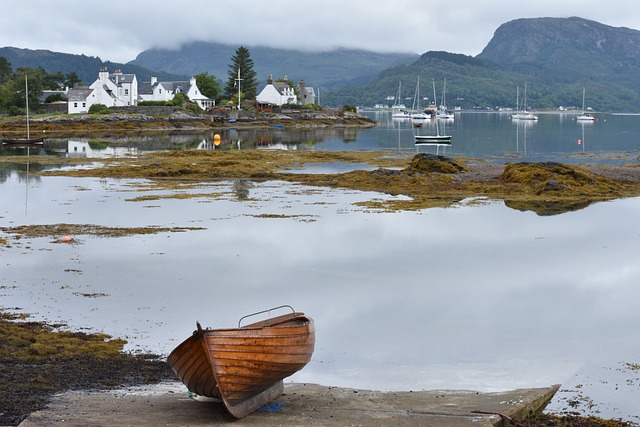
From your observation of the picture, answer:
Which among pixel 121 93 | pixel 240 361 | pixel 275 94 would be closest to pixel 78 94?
pixel 121 93

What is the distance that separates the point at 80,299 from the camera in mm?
22656

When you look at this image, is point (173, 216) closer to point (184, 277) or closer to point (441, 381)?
point (184, 277)

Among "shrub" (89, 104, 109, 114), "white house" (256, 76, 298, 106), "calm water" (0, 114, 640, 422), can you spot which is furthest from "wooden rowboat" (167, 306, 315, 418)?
"white house" (256, 76, 298, 106)

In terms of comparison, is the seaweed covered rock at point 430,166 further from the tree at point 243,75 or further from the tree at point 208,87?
the tree at point 243,75

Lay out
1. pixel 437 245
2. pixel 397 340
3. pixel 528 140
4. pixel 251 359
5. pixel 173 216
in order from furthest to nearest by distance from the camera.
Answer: pixel 528 140, pixel 173 216, pixel 437 245, pixel 397 340, pixel 251 359

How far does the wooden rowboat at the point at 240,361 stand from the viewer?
1339 centimetres

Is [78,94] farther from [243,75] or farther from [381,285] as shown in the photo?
[381,285]

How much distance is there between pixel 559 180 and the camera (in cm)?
4903

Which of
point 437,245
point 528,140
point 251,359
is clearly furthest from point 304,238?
point 528,140

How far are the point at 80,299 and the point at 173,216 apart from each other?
1579 cm

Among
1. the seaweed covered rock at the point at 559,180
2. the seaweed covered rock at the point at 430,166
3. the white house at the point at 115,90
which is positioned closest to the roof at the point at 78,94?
the white house at the point at 115,90

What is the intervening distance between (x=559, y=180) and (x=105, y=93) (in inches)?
3918

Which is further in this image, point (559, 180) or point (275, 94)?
point (275, 94)

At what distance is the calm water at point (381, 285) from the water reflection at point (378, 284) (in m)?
0.07
